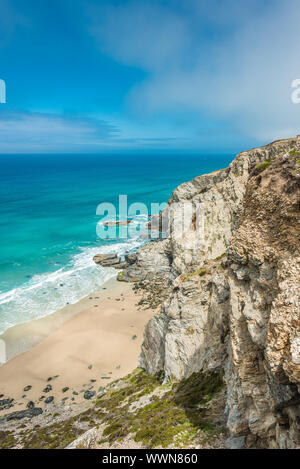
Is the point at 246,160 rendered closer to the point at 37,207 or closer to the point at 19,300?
the point at 19,300

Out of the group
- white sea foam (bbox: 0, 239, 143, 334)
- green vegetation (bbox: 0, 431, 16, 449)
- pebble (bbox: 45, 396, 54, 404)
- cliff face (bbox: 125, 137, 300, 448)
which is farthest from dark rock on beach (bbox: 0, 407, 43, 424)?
white sea foam (bbox: 0, 239, 143, 334)

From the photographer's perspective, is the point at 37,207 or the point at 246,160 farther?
the point at 37,207

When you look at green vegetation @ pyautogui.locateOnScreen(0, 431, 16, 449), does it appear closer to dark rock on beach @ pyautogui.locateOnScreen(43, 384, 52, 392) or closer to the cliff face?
dark rock on beach @ pyautogui.locateOnScreen(43, 384, 52, 392)

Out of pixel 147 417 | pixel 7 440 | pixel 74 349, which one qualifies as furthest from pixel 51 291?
pixel 147 417

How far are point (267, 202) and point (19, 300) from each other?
39.6 m

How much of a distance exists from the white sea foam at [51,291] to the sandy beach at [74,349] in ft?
6.57

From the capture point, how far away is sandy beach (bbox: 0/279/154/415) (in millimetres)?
26266

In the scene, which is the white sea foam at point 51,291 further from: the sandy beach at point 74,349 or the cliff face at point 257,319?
the cliff face at point 257,319

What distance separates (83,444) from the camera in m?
15.1

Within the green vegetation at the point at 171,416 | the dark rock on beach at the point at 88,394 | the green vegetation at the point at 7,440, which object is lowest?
the dark rock on beach at the point at 88,394

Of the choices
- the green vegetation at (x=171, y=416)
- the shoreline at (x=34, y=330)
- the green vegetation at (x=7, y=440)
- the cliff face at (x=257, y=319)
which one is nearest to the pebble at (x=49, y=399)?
the green vegetation at (x=7, y=440)

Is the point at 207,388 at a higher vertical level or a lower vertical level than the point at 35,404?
higher

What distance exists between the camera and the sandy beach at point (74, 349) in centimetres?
2627
